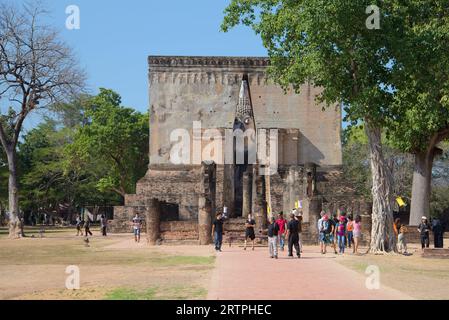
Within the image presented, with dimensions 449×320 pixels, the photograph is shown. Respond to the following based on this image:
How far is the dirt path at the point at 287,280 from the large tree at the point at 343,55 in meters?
4.19

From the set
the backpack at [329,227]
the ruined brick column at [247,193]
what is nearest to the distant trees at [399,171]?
the ruined brick column at [247,193]

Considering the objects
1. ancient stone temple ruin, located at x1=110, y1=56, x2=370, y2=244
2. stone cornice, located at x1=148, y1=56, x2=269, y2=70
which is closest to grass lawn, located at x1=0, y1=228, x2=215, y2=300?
ancient stone temple ruin, located at x1=110, y1=56, x2=370, y2=244

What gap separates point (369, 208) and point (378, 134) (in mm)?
7069

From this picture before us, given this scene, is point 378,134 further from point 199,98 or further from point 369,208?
point 199,98

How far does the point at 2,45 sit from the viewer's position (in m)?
33.1

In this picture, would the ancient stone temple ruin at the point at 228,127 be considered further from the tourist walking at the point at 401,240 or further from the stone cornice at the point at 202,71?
the tourist walking at the point at 401,240

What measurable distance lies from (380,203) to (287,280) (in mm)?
9888

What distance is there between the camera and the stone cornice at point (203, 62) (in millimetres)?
41469

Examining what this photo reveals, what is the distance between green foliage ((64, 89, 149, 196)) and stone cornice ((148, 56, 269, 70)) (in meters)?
9.70

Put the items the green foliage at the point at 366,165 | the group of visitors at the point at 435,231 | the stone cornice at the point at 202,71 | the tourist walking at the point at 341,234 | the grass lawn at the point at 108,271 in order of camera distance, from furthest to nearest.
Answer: the green foliage at the point at 366,165
the stone cornice at the point at 202,71
the group of visitors at the point at 435,231
the tourist walking at the point at 341,234
the grass lawn at the point at 108,271

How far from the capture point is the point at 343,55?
73.9 ft

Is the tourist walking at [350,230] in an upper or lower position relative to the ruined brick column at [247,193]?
lower

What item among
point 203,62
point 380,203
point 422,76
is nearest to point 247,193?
point 203,62

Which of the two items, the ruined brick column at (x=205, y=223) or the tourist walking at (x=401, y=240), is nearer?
the tourist walking at (x=401, y=240)
